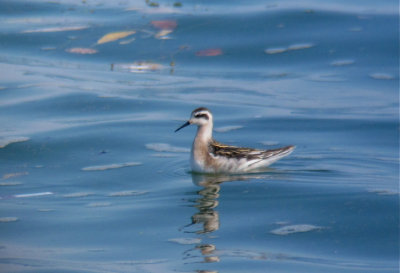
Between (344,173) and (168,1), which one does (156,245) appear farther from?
(168,1)

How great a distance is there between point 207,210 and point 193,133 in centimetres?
344

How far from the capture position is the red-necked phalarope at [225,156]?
9906 mm

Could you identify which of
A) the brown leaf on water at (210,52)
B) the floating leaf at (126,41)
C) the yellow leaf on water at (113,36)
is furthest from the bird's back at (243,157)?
the yellow leaf on water at (113,36)

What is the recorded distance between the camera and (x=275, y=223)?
829 cm

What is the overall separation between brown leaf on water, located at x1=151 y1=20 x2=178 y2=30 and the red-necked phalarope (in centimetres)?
663

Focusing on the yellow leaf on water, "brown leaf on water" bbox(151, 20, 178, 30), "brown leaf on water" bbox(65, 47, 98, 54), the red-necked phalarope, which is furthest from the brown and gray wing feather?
"brown leaf on water" bbox(151, 20, 178, 30)

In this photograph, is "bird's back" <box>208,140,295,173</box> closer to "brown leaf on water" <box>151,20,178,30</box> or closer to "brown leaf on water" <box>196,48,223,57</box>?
"brown leaf on water" <box>196,48,223,57</box>

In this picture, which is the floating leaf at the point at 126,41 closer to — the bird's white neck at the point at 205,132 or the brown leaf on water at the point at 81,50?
the brown leaf on water at the point at 81,50

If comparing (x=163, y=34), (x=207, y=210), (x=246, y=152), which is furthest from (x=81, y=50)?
Answer: (x=207, y=210)

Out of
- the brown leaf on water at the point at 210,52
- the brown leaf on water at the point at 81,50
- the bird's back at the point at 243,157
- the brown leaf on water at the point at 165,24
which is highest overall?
the brown leaf on water at the point at 165,24

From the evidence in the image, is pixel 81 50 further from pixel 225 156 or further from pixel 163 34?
pixel 225 156

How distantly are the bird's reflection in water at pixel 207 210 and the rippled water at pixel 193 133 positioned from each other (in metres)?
0.02

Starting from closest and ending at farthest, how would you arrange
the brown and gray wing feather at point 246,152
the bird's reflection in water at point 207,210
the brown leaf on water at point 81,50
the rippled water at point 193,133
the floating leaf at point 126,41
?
1. the bird's reflection in water at point 207,210
2. the rippled water at point 193,133
3. the brown and gray wing feather at point 246,152
4. the brown leaf on water at point 81,50
5. the floating leaf at point 126,41

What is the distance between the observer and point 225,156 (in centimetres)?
1011
